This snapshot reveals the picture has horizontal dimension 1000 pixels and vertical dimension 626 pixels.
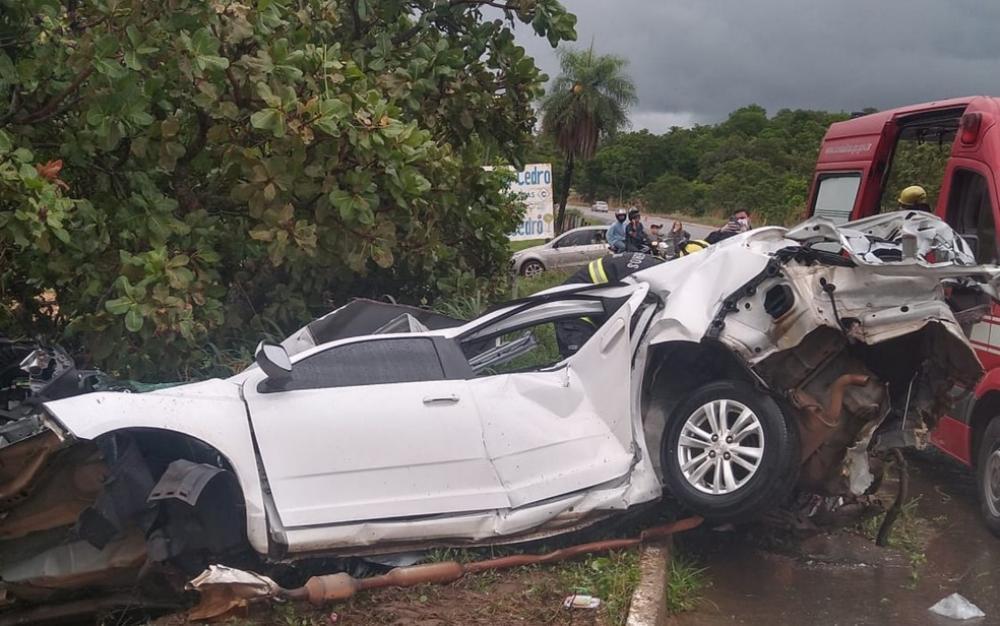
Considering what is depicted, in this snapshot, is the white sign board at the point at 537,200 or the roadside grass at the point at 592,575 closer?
the roadside grass at the point at 592,575

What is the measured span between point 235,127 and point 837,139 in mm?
5682

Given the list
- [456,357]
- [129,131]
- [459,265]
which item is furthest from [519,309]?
[459,265]

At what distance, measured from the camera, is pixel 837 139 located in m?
8.90

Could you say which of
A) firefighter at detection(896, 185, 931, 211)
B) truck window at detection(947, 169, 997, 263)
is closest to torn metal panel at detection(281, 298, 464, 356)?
truck window at detection(947, 169, 997, 263)

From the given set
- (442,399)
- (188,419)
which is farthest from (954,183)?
(188,419)

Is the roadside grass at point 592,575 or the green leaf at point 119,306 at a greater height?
the green leaf at point 119,306

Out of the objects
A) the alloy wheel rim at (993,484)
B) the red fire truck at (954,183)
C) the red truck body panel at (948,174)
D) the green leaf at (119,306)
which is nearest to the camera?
the alloy wheel rim at (993,484)

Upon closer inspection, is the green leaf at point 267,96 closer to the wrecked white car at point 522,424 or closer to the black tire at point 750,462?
the wrecked white car at point 522,424

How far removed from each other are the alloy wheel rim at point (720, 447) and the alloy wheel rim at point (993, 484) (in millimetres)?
1816

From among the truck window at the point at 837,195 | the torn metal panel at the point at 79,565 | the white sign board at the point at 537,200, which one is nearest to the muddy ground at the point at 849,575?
the torn metal panel at the point at 79,565

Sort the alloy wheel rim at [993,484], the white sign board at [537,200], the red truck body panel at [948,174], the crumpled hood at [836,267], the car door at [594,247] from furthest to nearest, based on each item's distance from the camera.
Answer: the car door at [594,247] < the white sign board at [537,200] < the red truck body panel at [948,174] < the alloy wheel rim at [993,484] < the crumpled hood at [836,267]

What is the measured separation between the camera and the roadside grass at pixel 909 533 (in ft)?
18.0

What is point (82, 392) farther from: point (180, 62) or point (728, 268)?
point (728, 268)

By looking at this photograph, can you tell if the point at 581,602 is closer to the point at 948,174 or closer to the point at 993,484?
the point at 993,484
